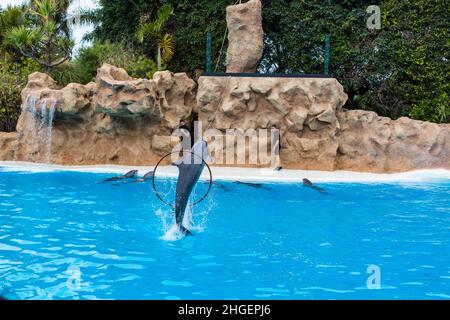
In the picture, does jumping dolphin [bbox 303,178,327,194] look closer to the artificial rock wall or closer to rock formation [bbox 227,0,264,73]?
the artificial rock wall

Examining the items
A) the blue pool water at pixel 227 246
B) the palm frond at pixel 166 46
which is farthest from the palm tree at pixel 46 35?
the blue pool water at pixel 227 246

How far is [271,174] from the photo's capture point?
12977mm

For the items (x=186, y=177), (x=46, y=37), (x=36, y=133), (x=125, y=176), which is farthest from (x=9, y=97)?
(x=186, y=177)

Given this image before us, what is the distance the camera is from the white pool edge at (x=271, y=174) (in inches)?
487

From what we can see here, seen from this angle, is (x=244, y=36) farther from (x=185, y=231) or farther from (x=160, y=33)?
(x=185, y=231)

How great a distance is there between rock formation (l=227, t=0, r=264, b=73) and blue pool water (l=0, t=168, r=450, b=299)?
19.7ft

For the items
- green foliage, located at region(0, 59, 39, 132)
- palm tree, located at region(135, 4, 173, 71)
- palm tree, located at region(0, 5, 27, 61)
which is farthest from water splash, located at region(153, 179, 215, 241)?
palm tree, located at region(0, 5, 27, 61)

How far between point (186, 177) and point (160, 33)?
42.1 feet

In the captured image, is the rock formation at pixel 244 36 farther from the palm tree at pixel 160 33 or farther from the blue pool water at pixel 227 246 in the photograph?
the blue pool water at pixel 227 246

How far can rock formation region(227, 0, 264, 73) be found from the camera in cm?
1538

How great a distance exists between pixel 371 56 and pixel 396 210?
30.2 ft

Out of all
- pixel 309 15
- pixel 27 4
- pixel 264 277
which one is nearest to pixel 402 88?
pixel 309 15

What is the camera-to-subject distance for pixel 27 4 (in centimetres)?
2311
